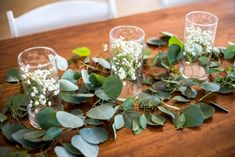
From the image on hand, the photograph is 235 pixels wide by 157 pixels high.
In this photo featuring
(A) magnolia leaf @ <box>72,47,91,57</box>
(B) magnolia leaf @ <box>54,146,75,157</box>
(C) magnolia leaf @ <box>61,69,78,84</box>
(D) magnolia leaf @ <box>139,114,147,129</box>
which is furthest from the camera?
(A) magnolia leaf @ <box>72,47,91,57</box>

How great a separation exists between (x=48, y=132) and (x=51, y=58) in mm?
236

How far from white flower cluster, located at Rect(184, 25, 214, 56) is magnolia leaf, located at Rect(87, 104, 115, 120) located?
34 cm

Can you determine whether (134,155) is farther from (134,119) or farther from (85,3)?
(85,3)

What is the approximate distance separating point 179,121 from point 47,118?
1.15 feet

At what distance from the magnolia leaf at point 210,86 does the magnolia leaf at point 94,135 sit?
335 millimetres

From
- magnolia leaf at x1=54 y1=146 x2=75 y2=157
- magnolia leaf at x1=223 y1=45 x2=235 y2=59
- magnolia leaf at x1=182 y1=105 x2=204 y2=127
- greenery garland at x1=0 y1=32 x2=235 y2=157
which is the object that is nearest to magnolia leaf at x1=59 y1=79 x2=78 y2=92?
greenery garland at x1=0 y1=32 x2=235 y2=157

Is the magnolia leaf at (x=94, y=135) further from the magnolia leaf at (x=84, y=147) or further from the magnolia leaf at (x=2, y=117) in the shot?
the magnolia leaf at (x=2, y=117)

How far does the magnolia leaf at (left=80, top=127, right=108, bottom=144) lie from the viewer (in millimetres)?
888

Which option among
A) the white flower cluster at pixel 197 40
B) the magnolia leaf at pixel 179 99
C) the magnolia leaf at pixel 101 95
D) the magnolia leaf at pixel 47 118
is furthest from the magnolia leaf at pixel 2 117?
the white flower cluster at pixel 197 40

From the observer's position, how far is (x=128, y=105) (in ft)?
3.23

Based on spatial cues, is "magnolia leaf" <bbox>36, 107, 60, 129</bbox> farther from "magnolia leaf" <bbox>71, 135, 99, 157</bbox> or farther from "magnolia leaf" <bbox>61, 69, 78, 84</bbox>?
"magnolia leaf" <bbox>61, 69, 78, 84</bbox>

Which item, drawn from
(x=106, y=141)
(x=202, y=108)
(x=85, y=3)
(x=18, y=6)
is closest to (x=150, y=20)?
(x=85, y=3)

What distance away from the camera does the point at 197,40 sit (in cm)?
112

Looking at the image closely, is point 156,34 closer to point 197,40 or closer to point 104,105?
point 197,40
